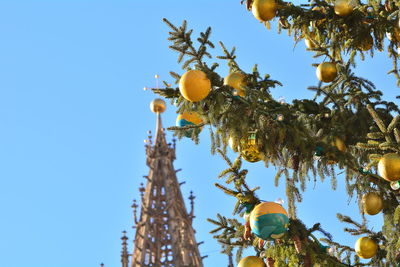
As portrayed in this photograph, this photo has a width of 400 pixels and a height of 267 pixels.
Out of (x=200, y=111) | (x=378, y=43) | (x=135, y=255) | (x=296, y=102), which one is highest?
(x=135, y=255)

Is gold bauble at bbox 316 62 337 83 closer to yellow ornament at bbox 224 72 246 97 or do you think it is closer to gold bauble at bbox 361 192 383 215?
yellow ornament at bbox 224 72 246 97

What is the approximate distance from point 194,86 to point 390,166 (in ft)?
4.73

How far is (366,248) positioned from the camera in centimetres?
656

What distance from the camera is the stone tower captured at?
3281 centimetres

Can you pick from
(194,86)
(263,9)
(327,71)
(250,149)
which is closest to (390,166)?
(250,149)

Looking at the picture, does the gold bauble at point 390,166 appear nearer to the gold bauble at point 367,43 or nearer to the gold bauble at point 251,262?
the gold bauble at point 251,262

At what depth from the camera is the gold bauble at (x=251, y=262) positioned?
238 inches

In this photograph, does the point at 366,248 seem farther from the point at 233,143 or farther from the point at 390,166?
the point at 233,143

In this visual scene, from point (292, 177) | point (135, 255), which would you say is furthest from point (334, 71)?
point (135, 255)

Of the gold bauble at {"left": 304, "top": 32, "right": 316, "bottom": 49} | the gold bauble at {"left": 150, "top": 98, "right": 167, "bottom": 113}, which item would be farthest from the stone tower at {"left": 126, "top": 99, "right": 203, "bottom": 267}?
the gold bauble at {"left": 304, "top": 32, "right": 316, "bottom": 49}

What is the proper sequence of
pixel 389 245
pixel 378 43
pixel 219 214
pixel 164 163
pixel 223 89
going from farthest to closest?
1. pixel 164 163
2. pixel 378 43
3. pixel 219 214
4. pixel 389 245
5. pixel 223 89

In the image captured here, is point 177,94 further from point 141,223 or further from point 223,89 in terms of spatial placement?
point 141,223

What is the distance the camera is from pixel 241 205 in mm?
6457

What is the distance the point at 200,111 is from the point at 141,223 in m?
29.6
